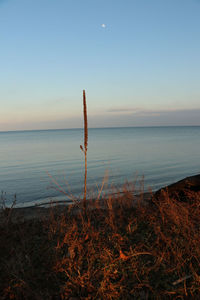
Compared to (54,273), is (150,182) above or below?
below

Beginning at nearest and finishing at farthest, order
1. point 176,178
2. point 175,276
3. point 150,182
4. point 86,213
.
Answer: point 175,276 < point 86,213 < point 150,182 < point 176,178

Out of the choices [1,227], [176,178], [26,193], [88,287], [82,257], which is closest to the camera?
[88,287]

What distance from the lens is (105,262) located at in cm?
351

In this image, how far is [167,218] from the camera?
4.82 meters

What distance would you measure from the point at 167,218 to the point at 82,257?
2002mm

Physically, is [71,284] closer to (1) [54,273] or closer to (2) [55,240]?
(1) [54,273]

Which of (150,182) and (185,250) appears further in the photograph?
(150,182)

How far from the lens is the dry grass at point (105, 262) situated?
3035mm

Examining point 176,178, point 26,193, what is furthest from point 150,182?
point 26,193

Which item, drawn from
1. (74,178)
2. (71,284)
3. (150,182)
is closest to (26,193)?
(74,178)

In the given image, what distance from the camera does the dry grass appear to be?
3.04 meters

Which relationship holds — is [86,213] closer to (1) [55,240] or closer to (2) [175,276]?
(1) [55,240]

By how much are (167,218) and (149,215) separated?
1.20 ft

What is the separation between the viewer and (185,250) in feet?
12.5
